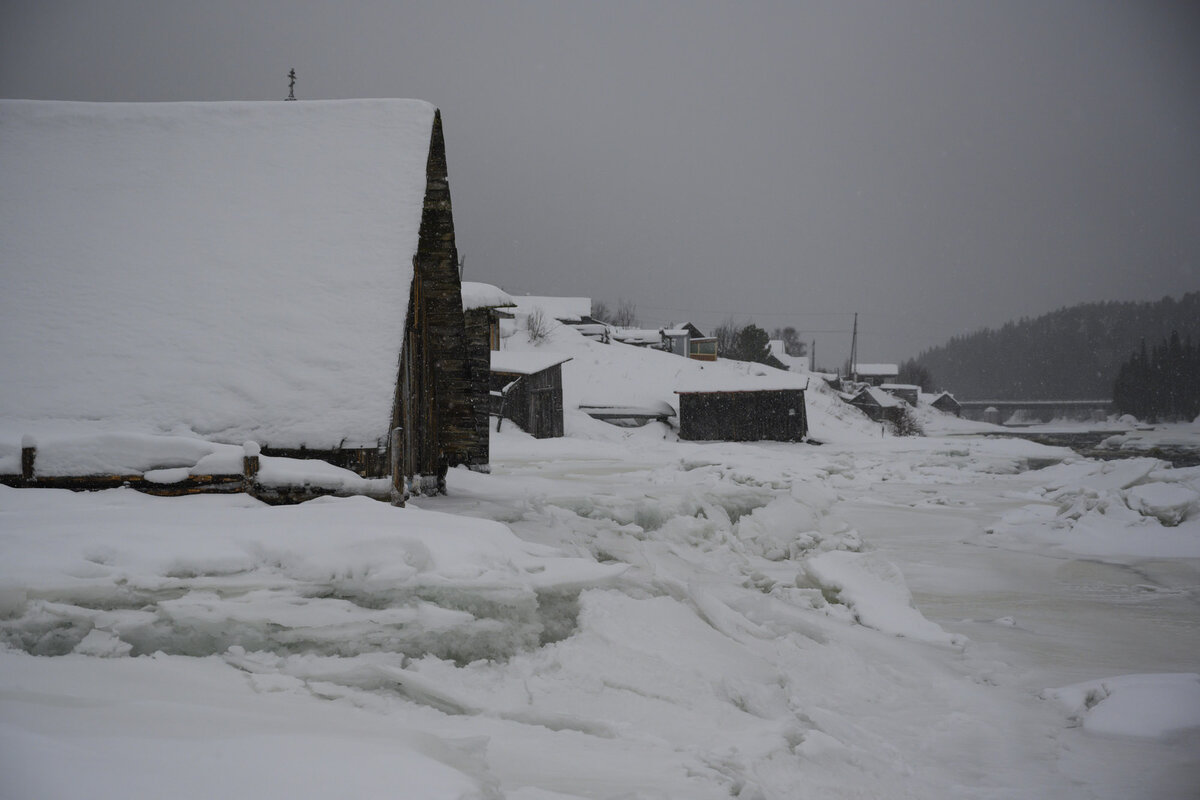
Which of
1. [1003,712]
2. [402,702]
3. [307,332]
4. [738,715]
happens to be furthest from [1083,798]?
[307,332]

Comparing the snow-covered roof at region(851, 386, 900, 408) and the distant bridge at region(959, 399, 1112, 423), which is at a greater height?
the snow-covered roof at region(851, 386, 900, 408)

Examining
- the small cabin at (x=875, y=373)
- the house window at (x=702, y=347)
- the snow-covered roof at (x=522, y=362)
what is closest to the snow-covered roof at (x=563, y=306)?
the house window at (x=702, y=347)

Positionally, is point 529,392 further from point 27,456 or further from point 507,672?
point 507,672

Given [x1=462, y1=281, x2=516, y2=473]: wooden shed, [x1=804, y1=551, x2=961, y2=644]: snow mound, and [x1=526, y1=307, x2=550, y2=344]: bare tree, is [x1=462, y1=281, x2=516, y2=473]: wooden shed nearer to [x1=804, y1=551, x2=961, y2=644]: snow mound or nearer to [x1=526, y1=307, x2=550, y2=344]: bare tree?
[x1=804, y1=551, x2=961, y2=644]: snow mound

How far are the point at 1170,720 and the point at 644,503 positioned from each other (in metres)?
5.11

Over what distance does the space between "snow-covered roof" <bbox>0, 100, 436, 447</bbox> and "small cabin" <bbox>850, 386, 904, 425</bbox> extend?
56.8 m

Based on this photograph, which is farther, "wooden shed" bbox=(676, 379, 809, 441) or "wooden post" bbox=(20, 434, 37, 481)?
"wooden shed" bbox=(676, 379, 809, 441)

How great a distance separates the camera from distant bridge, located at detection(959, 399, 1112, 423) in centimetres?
8444

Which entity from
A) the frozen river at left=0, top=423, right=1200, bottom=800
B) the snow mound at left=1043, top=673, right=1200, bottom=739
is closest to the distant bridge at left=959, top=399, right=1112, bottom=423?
the snow mound at left=1043, top=673, right=1200, bottom=739

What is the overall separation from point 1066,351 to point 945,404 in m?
67.8

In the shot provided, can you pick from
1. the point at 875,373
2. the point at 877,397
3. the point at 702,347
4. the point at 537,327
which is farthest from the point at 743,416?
the point at 875,373

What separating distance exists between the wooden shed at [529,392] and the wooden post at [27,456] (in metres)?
23.6

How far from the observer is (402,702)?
2.58 m

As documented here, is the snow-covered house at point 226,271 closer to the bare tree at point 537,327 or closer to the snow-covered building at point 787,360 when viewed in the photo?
the bare tree at point 537,327
